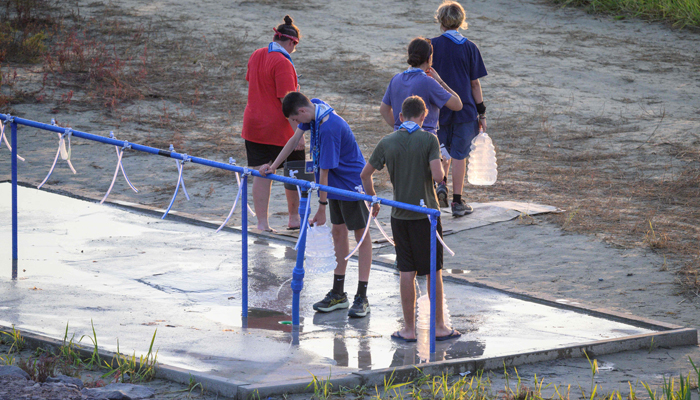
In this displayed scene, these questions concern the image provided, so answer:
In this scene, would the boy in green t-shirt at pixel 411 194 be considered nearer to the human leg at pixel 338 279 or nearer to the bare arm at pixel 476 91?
the human leg at pixel 338 279

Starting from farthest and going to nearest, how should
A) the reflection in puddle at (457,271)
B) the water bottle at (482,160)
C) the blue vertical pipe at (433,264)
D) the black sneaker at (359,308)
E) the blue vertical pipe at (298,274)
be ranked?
the water bottle at (482,160) < the reflection in puddle at (457,271) < the black sneaker at (359,308) < the blue vertical pipe at (298,274) < the blue vertical pipe at (433,264)

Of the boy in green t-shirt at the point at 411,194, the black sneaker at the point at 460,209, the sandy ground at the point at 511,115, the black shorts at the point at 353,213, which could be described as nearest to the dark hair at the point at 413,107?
the boy in green t-shirt at the point at 411,194

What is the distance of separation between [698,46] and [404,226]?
54.2 feet

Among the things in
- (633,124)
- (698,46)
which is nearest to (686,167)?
(633,124)

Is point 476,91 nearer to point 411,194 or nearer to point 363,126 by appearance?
point 411,194

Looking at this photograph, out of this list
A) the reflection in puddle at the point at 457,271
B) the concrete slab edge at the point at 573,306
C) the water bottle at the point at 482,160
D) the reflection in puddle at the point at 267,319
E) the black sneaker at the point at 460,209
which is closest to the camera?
the reflection in puddle at the point at 267,319

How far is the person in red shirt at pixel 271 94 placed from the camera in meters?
7.19

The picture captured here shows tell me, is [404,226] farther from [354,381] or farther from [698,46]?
[698,46]

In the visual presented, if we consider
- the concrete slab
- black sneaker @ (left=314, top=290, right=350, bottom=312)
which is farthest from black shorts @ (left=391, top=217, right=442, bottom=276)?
black sneaker @ (left=314, top=290, right=350, bottom=312)

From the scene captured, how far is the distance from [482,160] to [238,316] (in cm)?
363

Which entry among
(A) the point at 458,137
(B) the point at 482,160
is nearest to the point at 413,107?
(A) the point at 458,137

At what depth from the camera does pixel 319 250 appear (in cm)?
554

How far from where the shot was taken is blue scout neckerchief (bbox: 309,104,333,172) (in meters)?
5.39

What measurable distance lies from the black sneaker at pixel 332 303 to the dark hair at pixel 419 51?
2.14 metres
